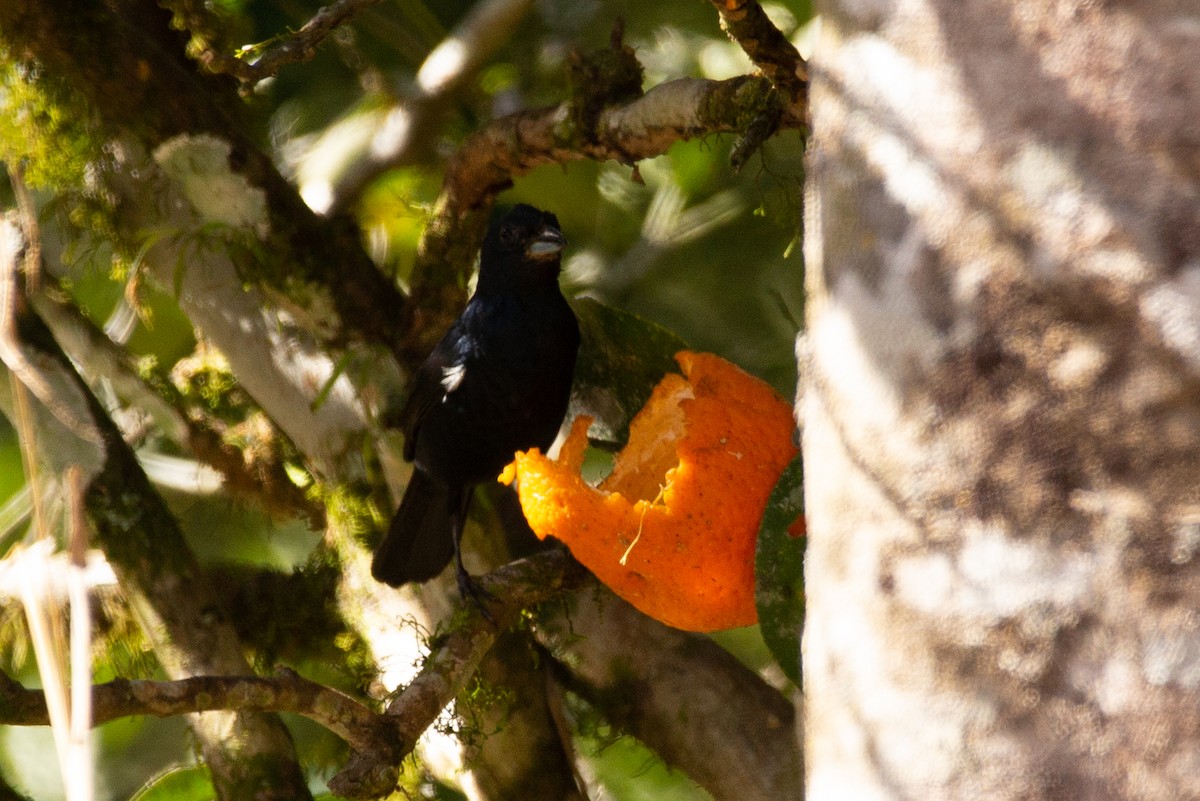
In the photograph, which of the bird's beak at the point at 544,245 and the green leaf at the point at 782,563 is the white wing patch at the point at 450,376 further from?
the green leaf at the point at 782,563

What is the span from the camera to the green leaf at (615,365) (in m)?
2.75

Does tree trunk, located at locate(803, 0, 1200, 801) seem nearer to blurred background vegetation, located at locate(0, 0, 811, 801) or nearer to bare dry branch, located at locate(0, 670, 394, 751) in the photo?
bare dry branch, located at locate(0, 670, 394, 751)

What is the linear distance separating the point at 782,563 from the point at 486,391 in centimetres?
131

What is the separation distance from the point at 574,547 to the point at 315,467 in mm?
1241

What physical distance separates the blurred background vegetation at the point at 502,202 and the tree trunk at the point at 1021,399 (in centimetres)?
255

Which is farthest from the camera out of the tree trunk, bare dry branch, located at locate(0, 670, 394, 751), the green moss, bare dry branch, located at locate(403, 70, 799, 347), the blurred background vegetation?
the blurred background vegetation

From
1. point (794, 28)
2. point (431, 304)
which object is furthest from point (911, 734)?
point (794, 28)

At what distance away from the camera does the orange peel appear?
7.08 ft

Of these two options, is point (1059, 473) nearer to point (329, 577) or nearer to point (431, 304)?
point (431, 304)

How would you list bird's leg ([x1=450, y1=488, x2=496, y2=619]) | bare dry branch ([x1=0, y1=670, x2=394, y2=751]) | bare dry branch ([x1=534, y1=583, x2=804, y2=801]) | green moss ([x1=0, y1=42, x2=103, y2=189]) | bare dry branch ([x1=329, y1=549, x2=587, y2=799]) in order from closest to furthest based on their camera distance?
bare dry branch ([x1=0, y1=670, x2=394, y2=751]) → bare dry branch ([x1=329, y1=549, x2=587, y2=799]) → bird's leg ([x1=450, y1=488, x2=496, y2=619]) → green moss ([x1=0, y1=42, x2=103, y2=189]) → bare dry branch ([x1=534, y1=583, x2=804, y2=801])

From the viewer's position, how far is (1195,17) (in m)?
1.30

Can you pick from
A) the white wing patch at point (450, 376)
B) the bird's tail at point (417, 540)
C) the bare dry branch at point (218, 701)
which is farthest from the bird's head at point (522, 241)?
the bare dry branch at point (218, 701)

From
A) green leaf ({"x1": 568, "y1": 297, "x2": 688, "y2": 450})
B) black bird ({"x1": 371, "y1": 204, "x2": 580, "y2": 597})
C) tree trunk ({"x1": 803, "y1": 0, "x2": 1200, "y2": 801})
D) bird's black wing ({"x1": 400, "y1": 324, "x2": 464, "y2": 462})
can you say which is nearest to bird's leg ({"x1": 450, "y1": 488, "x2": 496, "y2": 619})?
black bird ({"x1": 371, "y1": 204, "x2": 580, "y2": 597})

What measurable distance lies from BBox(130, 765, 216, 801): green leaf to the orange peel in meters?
1.52
